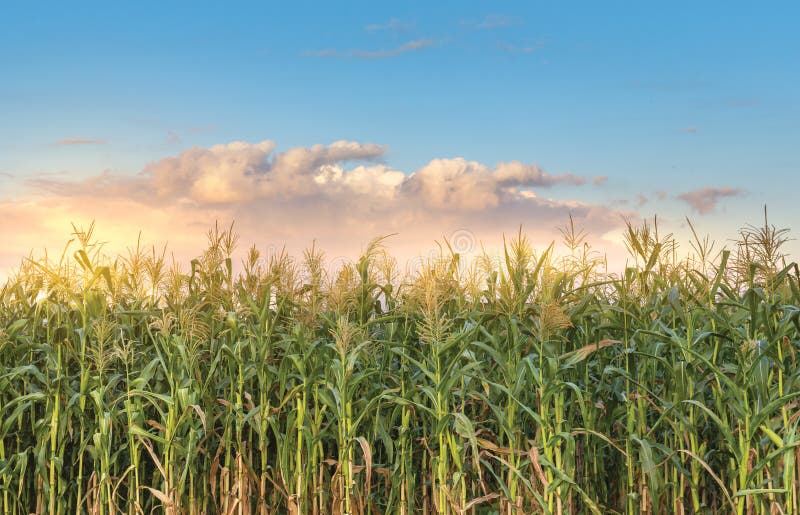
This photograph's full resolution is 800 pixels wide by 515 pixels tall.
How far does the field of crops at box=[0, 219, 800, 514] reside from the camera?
19.6 feet

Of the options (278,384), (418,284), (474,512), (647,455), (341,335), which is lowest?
(474,512)

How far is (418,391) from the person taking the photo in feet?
21.5

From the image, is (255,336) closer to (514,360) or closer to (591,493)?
(514,360)

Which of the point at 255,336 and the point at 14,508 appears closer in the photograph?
the point at 255,336

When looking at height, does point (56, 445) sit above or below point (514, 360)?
below

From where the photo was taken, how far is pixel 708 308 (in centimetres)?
655

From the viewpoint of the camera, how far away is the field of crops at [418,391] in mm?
5988

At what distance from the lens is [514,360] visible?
6.18m

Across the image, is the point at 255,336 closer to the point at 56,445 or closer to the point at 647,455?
the point at 56,445

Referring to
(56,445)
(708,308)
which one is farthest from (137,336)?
(708,308)

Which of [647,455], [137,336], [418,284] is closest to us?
[647,455]

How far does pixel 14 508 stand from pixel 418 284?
436cm

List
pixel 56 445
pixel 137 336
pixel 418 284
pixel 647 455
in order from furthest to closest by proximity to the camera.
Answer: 1. pixel 137 336
2. pixel 56 445
3. pixel 418 284
4. pixel 647 455

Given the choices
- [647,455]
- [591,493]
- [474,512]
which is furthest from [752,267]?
[474,512]
